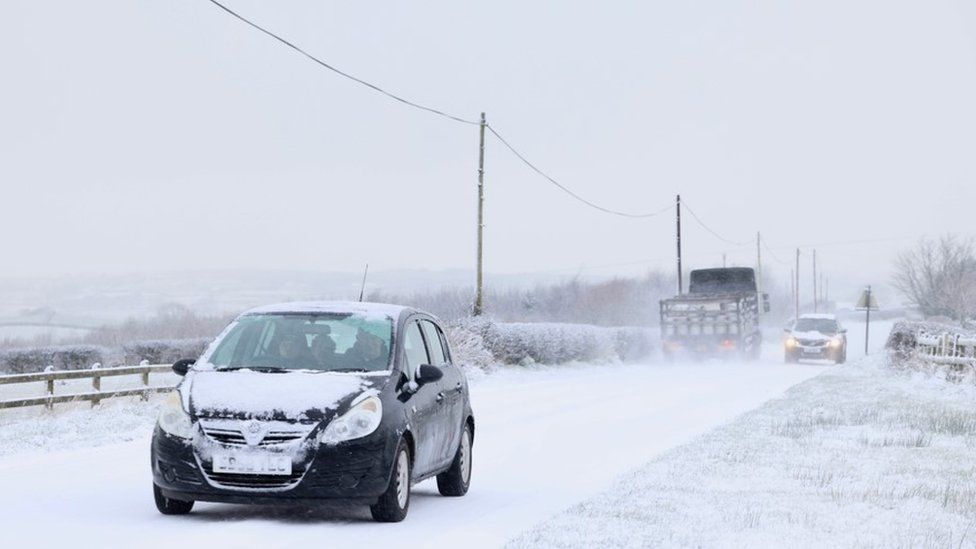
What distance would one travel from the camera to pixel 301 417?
9227 mm

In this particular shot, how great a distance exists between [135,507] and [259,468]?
5.62 ft

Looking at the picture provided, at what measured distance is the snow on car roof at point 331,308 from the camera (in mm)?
10820

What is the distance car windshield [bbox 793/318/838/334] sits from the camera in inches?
2051

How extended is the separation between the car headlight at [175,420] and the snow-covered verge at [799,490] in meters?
2.39

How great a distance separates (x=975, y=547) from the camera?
8789mm

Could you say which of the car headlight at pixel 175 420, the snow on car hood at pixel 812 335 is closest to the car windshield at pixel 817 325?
the snow on car hood at pixel 812 335

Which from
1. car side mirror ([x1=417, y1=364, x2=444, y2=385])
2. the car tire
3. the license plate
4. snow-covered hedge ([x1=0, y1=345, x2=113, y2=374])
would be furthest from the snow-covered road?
snow-covered hedge ([x1=0, y1=345, x2=113, y2=374])

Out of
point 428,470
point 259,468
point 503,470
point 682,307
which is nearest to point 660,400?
point 503,470

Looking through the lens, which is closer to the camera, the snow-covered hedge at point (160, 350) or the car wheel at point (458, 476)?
the car wheel at point (458, 476)

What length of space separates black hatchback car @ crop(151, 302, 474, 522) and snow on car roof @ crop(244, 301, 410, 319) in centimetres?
2

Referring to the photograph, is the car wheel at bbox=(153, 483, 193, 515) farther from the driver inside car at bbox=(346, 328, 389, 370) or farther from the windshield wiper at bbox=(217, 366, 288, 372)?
the driver inside car at bbox=(346, 328, 389, 370)

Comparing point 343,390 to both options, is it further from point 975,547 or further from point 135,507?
point 975,547

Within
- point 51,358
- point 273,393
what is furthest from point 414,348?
point 51,358

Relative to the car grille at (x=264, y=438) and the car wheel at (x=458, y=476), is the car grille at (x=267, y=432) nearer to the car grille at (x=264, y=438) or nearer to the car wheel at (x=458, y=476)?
the car grille at (x=264, y=438)
